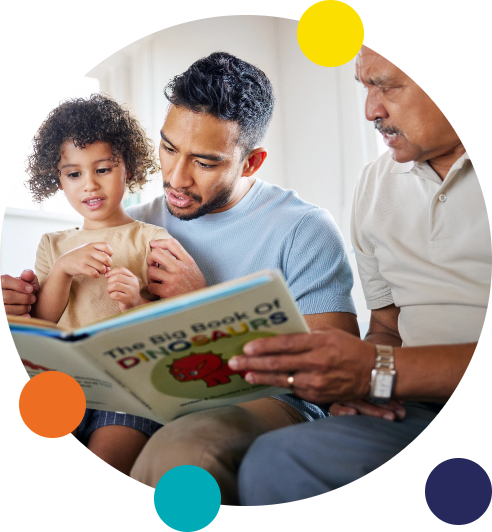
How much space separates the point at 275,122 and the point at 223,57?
0.14 metres

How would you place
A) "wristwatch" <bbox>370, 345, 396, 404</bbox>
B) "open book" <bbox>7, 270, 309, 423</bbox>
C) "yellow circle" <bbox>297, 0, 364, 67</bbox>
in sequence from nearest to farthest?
"open book" <bbox>7, 270, 309, 423</bbox> < "wristwatch" <bbox>370, 345, 396, 404</bbox> < "yellow circle" <bbox>297, 0, 364, 67</bbox>

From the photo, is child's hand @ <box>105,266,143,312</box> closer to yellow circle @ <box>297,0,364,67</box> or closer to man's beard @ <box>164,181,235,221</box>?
man's beard @ <box>164,181,235,221</box>

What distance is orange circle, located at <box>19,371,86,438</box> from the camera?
79cm

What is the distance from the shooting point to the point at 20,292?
2.91 feet

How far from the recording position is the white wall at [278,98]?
905 millimetres

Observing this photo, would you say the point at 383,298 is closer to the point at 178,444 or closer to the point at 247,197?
the point at 247,197

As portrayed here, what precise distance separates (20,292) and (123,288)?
19cm

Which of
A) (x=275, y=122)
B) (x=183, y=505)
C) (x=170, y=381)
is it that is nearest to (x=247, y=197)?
(x=275, y=122)

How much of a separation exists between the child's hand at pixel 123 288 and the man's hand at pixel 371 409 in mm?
365

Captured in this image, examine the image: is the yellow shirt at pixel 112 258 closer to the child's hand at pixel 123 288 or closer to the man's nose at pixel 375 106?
the child's hand at pixel 123 288

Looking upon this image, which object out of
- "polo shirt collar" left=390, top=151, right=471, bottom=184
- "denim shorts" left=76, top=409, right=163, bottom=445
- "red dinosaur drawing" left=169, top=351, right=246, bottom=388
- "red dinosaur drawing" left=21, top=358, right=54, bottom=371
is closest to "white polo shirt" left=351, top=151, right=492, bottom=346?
"polo shirt collar" left=390, top=151, right=471, bottom=184

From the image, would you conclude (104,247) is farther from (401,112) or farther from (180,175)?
(401,112)

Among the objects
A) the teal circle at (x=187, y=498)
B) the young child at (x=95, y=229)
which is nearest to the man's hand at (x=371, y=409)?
the teal circle at (x=187, y=498)

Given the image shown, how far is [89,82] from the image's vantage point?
36.0 inches
